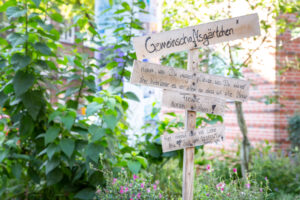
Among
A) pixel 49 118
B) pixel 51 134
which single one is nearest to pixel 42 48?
pixel 49 118

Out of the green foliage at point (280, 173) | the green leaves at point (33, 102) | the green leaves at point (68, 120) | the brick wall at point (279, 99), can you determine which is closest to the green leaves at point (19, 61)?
the green leaves at point (33, 102)

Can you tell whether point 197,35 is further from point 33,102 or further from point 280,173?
point 280,173

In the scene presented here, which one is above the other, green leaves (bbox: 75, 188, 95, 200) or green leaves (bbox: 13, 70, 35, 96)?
green leaves (bbox: 13, 70, 35, 96)

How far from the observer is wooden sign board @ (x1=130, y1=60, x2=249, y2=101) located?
2402 mm

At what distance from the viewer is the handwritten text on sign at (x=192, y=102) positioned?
247cm

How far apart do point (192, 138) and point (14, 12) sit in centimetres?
181

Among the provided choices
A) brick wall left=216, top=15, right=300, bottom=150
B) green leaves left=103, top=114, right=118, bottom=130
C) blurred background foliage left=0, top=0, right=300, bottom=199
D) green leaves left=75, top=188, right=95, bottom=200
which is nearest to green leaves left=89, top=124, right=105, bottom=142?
blurred background foliage left=0, top=0, right=300, bottom=199

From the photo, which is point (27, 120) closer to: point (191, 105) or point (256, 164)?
point (191, 105)

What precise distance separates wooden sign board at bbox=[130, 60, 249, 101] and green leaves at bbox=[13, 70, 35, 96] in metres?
1.11

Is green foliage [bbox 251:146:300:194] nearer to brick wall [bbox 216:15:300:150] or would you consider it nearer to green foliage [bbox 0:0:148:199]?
green foliage [bbox 0:0:148:199]

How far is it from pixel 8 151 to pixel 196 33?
197 centimetres

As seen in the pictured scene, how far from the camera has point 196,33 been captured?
2.51 m

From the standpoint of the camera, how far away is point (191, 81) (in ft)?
8.17

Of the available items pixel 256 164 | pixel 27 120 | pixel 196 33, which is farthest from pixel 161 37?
pixel 256 164
